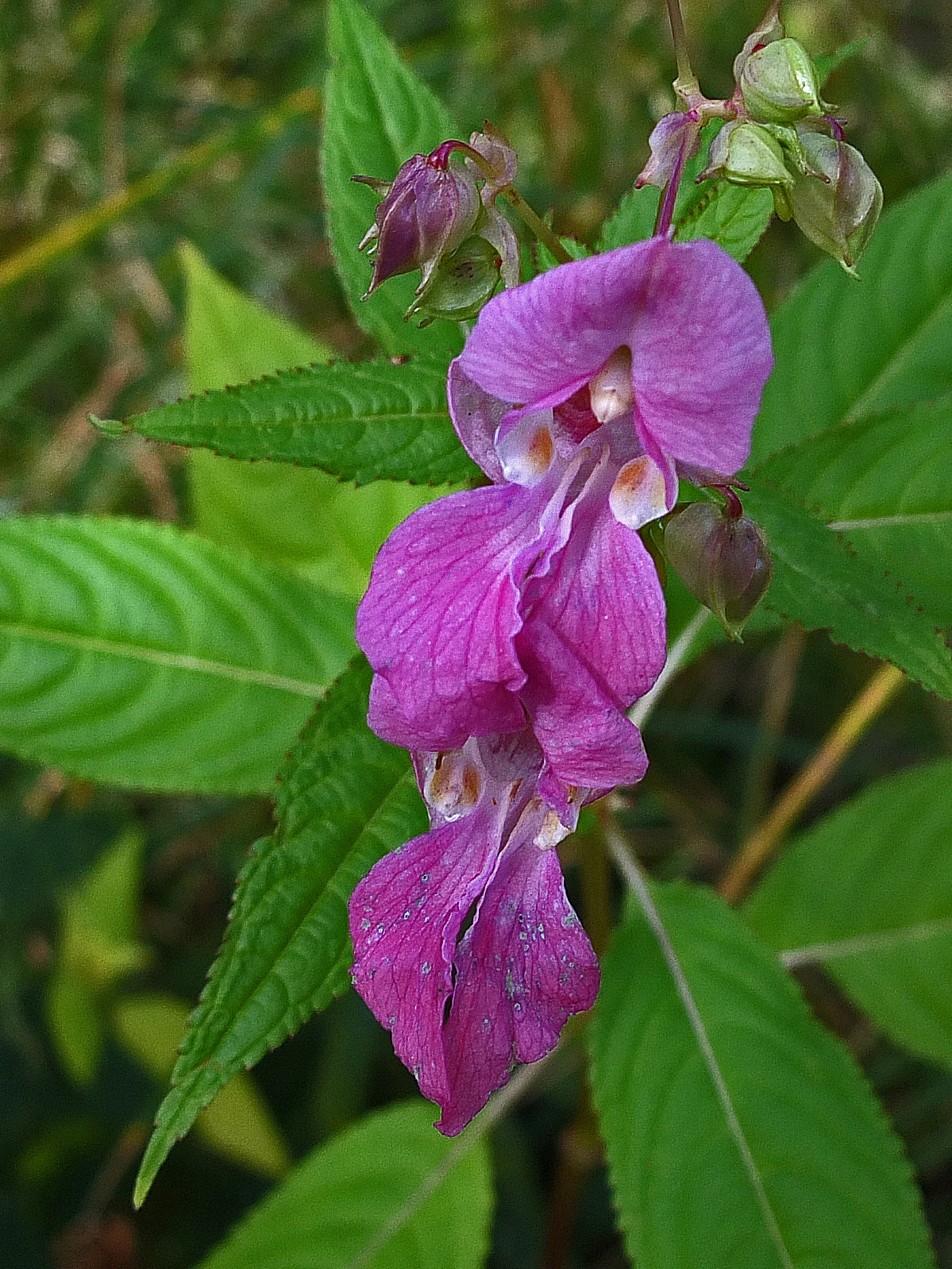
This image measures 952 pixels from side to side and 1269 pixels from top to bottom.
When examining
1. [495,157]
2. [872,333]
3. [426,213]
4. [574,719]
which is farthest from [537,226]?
[872,333]

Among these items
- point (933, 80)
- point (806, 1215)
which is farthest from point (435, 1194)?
point (933, 80)

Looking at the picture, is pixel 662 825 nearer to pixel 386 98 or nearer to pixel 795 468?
pixel 795 468

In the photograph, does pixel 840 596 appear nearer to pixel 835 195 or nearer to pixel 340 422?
pixel 835 195

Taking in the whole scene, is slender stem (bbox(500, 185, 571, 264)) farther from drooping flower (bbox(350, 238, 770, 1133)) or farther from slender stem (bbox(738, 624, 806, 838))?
slender stem (bbox(738, 624, 806, 838))

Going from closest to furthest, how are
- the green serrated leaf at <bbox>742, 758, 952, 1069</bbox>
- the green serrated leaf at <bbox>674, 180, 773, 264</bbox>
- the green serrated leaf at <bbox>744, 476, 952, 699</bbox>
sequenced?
the green serrated leaf at <bbox>744, 476, 952, 699</bbox>
the green serrated leaf at <bbox>674, 180, 773, 264</bbox>
the green serrated leaf at <bbox>742, 758, 952, 1069</bbox>

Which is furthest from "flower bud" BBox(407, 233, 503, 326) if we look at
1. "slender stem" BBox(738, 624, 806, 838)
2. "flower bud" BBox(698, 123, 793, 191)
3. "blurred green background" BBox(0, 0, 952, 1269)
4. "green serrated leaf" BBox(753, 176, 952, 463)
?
Answer: "slender stem" BBox(738, 624, 806, 838)

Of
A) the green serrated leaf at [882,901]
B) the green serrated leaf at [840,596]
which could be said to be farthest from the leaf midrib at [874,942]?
the green serrated leaf at [840,596]
